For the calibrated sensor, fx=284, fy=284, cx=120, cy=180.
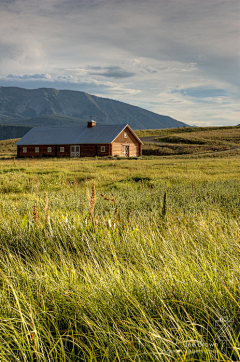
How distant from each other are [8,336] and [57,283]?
2.02ft

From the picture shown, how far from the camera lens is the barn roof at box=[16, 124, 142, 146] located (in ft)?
141

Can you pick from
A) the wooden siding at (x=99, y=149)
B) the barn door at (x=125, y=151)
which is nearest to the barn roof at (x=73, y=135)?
the wooden siding at (x=99, y=149)

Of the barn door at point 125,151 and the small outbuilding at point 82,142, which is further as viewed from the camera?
the barn door at point 125,151

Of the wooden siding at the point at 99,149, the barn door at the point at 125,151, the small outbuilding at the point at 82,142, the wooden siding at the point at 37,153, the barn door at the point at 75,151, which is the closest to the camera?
the wooden siding at the point at 99,149

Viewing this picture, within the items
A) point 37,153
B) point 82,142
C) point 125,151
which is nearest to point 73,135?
point 82,142

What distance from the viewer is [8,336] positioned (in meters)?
2.13

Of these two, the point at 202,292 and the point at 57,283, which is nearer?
the point at 202,292

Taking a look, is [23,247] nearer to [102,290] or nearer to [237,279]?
[102,290]

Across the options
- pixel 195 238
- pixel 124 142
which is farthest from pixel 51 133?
pixel 195 238

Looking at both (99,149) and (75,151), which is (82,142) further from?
(99,149)

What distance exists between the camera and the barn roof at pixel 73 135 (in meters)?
43.0

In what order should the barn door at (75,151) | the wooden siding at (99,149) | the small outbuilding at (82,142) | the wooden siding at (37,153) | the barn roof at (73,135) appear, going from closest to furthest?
the wooden siding at (99,149) < the small outbuilding at (82,142) < the barn roof at (73,135) < the barn door at (75,151) < the wooden siding at (37,153)

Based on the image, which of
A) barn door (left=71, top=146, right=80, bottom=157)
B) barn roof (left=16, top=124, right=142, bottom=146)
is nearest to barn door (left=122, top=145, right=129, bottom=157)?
barn roof (left=16, top=124, right=142, bottom=146)

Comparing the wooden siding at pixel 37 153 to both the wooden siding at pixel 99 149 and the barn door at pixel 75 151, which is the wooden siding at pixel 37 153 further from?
the barn door at pixel 75 151
